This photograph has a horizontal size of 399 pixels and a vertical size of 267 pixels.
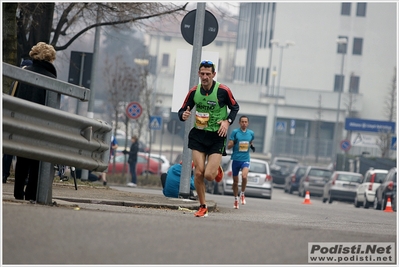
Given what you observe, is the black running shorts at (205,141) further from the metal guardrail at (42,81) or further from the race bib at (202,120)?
the metal guardrail at (42,81)

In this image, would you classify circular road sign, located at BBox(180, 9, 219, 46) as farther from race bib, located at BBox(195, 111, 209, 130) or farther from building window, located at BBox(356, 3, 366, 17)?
building window, located at BBox(356, 3, 366, 17)

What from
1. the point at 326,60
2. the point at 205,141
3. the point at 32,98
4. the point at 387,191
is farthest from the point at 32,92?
the point at 326,60

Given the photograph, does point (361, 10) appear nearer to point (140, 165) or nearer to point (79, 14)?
point (140, 165)

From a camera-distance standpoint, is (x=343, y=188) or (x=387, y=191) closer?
(x=387, y=191)

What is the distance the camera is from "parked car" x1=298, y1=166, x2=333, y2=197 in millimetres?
44312

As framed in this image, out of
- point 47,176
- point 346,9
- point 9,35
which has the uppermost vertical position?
point 346,9

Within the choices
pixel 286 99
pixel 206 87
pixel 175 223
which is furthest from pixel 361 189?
pixel 286 99

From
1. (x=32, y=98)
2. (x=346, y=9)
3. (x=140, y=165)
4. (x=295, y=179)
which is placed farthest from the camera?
(x=346, y=9)

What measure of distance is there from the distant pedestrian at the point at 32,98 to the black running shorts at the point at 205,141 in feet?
6.00

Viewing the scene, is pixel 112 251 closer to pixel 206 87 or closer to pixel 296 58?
pixel 206 87

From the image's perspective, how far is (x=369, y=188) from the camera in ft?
115

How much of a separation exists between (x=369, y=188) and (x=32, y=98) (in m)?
25.3

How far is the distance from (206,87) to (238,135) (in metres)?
8.37

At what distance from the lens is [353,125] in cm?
5809
